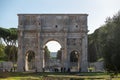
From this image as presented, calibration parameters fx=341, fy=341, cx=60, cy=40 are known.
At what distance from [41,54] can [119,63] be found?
32694 millimetres

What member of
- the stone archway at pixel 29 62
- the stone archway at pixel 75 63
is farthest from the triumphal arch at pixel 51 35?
the stone archway at pixel 75 63

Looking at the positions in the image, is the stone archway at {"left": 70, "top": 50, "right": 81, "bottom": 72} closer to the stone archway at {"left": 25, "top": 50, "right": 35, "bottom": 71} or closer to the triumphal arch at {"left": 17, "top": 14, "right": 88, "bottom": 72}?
the triumphal arch at {"left": 17, "top": 14, "right": 88, "bottom": 72}

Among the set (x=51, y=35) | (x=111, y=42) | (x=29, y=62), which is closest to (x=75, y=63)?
(x=29, y=62)

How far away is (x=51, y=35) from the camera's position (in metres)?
58.4

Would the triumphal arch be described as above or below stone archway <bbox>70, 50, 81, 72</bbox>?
above

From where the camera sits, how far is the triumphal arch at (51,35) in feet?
190

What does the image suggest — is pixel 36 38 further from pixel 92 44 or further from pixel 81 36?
pixel 92 44

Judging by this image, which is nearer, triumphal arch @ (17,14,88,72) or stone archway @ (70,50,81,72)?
triumphal arch @ (17,14,88,72)

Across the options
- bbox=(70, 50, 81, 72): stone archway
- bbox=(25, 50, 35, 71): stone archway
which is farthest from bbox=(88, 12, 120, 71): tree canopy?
bbox=(25, 50, 35, 71): stone archway

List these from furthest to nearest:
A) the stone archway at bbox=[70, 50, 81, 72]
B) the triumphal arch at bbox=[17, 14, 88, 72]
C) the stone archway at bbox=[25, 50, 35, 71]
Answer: the stone archway at bbox=[70, 50, 81, 72] → the stone archway at bbox=[25, 50, 35, 71] → the triumphal arch at bbox=[17, 14, 88, 72]

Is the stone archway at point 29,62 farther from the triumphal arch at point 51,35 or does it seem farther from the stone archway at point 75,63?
the stone archway at point 75,63

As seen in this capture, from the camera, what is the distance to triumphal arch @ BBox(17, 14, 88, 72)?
190 feet

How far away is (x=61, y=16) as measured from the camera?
5850cm

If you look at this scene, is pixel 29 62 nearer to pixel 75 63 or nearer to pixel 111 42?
pixel 75 63
